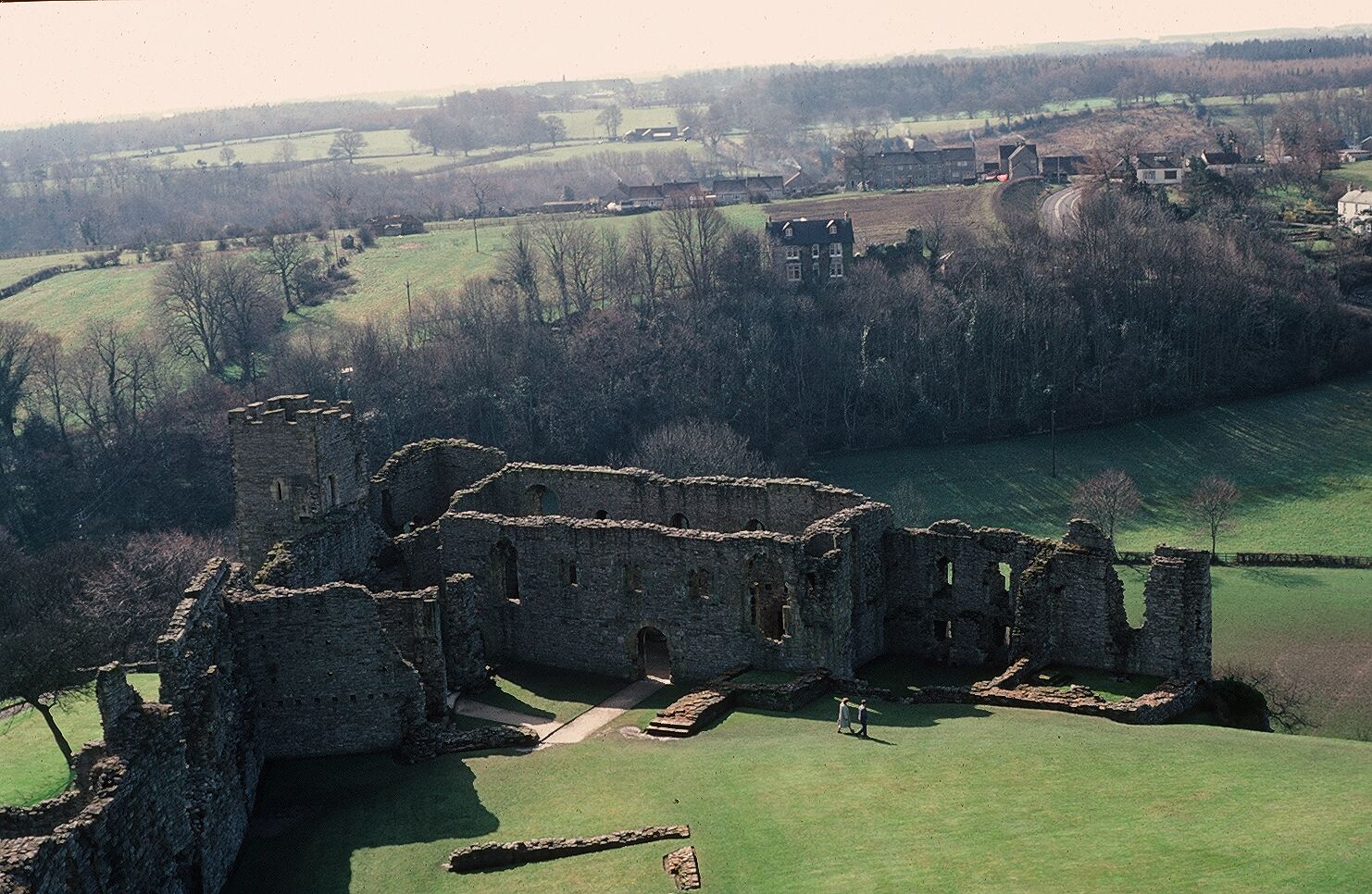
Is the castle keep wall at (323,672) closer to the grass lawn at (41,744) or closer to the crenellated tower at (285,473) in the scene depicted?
the grass lawn at (41,744)

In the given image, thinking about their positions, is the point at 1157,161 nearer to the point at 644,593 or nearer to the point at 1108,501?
the point at 1108,501

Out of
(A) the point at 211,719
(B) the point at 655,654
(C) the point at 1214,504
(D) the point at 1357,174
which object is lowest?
(C) the point at 1214,504

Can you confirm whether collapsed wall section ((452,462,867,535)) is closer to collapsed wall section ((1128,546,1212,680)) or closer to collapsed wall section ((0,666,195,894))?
collapsed wall section ((1128,546,1212,680))

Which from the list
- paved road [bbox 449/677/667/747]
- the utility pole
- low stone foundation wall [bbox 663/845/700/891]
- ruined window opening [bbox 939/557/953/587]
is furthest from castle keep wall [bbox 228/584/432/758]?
the utility pole

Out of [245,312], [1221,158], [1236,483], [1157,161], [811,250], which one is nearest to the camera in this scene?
[1236,483]

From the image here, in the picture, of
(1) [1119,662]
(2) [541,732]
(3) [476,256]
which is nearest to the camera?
(2) [541,732]

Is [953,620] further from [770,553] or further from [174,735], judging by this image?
[174,735]

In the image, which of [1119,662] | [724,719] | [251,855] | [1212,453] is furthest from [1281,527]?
[251,855]

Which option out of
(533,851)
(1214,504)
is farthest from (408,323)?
(533,851)
